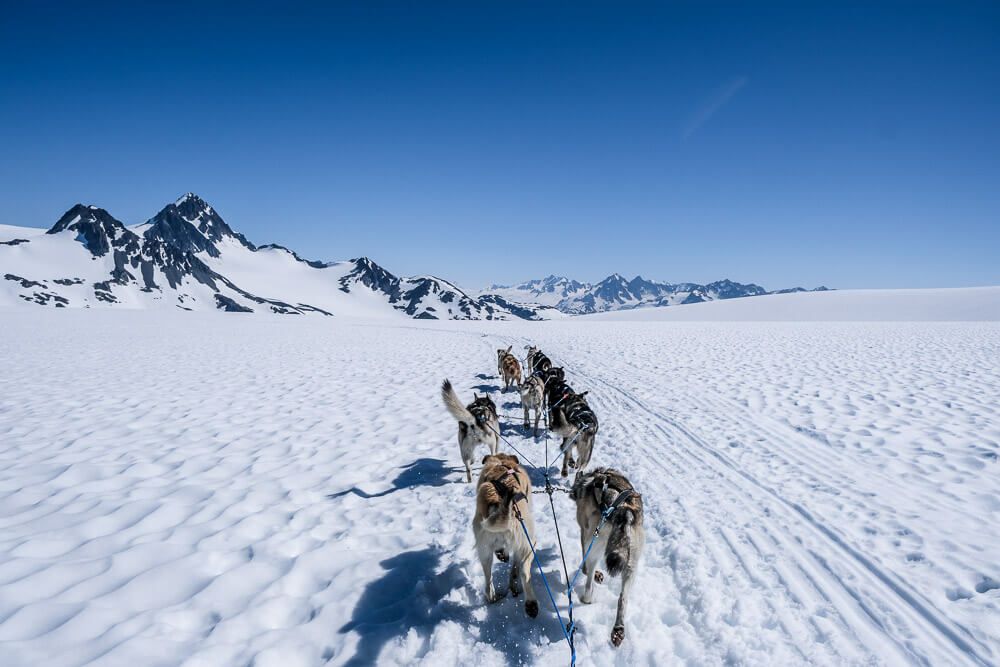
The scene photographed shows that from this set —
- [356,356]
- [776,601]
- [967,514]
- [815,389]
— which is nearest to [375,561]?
[776,601]

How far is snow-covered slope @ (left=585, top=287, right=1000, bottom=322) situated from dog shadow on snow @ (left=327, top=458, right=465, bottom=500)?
7302 centimetres

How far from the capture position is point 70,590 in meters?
4.50

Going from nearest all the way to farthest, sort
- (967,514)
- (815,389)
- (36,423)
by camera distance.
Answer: (967,514) < (36,423) < (815,389)

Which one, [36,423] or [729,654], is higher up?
[36,423]

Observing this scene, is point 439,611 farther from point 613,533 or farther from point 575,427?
point 575,427

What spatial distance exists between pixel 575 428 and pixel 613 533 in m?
3.99

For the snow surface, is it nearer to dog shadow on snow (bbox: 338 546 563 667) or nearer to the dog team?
dog shadow on snow (bbox: 338 546 563 667)

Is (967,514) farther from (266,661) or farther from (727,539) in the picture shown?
(266,661)

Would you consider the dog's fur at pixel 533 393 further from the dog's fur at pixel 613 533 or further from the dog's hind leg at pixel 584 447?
the dog's fur at pixel 613 533

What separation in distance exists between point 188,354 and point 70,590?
77.1 feet

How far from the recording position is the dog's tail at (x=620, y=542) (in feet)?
13.3

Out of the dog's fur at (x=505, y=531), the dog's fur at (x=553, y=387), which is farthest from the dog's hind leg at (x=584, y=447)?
the dog's fur at (x=505, y=531)

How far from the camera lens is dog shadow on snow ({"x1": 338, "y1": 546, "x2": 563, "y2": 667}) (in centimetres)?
423

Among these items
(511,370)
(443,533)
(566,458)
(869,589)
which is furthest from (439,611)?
(511,370)
